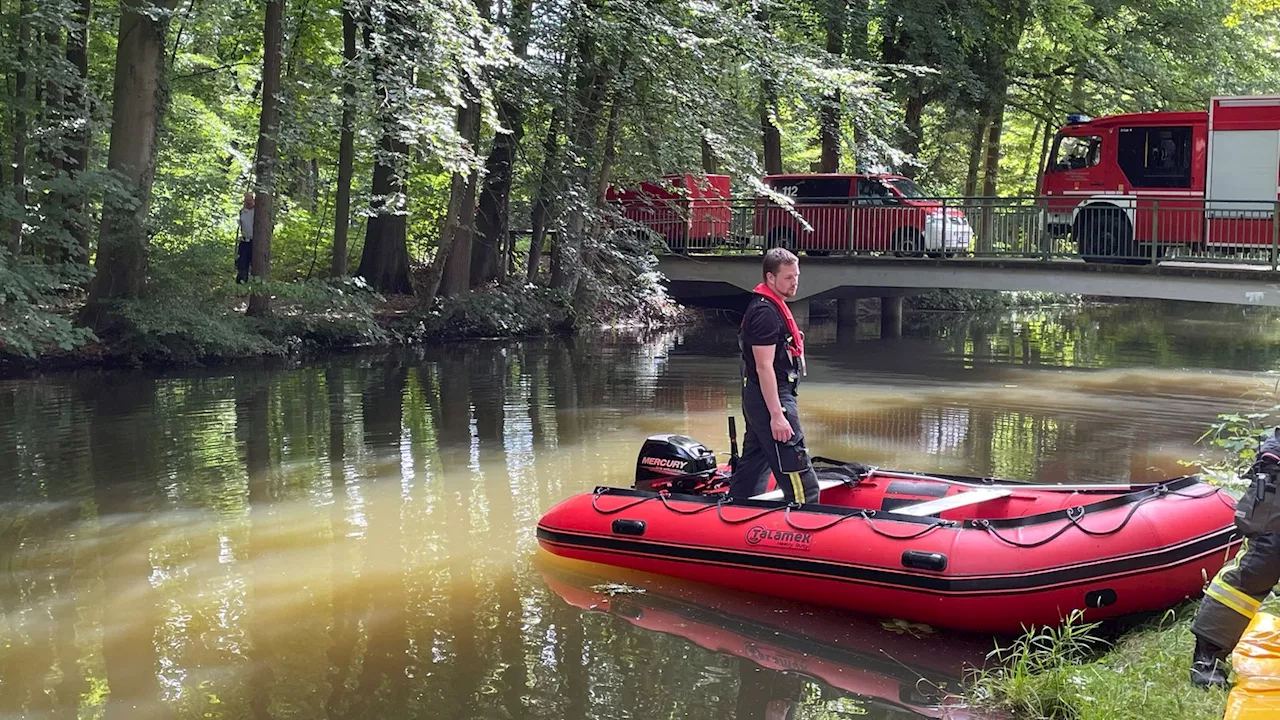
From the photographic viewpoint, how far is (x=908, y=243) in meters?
20.4

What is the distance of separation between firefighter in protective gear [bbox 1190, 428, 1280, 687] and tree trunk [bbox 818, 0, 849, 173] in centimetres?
1543

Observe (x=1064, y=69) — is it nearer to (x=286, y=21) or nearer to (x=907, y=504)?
(x=286, y=21)

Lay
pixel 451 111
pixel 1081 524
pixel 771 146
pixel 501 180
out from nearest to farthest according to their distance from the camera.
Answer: pixel 1081 524
pixel 451 111
pixel 501 180
pixel 771 146

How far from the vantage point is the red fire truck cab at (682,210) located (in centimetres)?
2267

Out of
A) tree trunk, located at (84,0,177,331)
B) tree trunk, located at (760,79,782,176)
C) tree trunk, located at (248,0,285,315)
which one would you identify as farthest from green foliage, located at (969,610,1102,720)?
tree trunk, located at (760,79,782,176)

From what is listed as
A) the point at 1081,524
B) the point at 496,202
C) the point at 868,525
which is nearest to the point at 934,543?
the point at 868,525

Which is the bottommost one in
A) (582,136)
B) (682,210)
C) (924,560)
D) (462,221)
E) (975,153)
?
(924,560)

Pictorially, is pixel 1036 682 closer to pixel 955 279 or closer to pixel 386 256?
pixel 955 279

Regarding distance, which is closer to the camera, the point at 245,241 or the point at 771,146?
the point at 245,241

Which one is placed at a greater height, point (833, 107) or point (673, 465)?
point (833, 107)

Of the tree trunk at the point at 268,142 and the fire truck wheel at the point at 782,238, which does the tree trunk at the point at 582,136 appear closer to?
the fire truck wheel at the point at 782,238

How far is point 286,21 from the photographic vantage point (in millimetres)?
19703

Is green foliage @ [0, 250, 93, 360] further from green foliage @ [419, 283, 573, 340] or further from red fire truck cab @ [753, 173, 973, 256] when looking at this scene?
red fire truck cab @ [753, 173, 973, 256]

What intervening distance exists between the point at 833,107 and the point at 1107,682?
16.3 m
